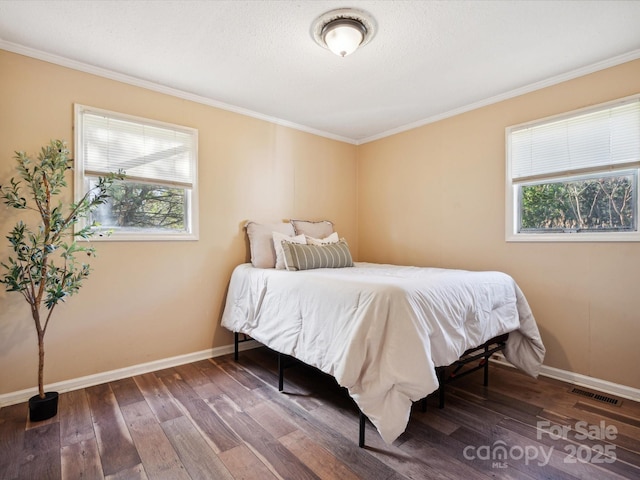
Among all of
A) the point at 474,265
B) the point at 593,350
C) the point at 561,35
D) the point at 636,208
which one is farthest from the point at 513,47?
the point at 593,350

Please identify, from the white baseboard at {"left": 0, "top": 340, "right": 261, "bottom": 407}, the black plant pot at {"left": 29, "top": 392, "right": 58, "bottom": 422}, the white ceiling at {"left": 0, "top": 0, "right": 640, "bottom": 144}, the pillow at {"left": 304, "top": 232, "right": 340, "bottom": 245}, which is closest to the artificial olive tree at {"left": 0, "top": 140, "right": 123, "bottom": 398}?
the black plant pot at {"left": 29, "top": 392, "right": 58, "bottom": 422}

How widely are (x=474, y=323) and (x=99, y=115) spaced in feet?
10.3

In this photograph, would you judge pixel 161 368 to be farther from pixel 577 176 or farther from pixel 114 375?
pixel 577 176

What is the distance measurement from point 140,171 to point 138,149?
0.18 metres

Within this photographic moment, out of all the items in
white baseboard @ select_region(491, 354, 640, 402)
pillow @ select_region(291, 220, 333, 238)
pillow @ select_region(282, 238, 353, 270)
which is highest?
pillow @ select_region(291, 220, 333, 238)

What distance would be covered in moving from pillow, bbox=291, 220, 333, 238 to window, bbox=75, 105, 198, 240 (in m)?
1.08

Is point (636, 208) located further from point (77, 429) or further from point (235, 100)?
point (77, 429)

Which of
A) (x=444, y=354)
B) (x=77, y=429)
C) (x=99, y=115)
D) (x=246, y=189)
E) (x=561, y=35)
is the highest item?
(x=561, y=35)

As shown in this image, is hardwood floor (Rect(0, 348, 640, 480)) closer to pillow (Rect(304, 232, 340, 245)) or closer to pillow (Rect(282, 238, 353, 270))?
pillow (Rect(282, 238, 353, 270))

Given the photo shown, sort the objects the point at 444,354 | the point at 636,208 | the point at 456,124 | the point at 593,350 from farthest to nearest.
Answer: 1. the point at 456,124
2. the point at 593,350
3. the point at 636,208
4. the point at 444,354

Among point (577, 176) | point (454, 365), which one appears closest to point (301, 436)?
point (454, 365)

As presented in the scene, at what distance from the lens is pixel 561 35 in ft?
6.85

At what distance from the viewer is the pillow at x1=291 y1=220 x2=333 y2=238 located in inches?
141

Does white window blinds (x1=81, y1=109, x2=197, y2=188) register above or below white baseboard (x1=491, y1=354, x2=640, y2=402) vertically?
above
